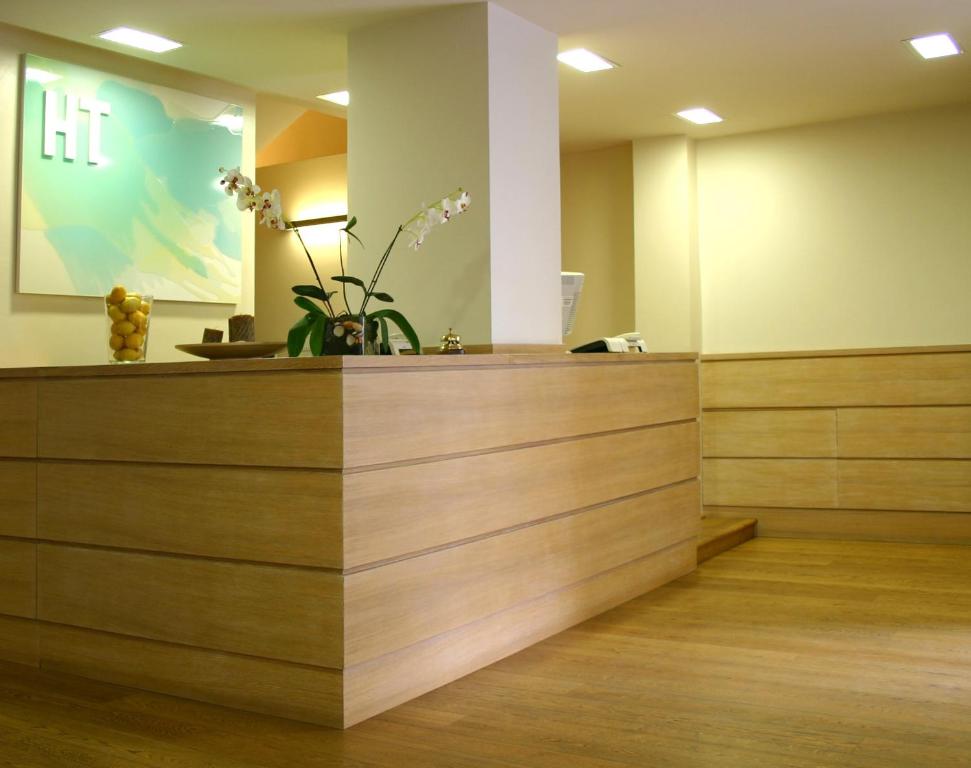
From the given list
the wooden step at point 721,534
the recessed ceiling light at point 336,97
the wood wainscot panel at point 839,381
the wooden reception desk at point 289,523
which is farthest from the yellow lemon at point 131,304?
the wood wainscot panel at point 839,381

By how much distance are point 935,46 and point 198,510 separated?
3842 millimetres

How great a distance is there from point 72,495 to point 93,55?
7.33 feet

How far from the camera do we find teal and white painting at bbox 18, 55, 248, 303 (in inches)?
170

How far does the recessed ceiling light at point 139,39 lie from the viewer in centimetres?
436

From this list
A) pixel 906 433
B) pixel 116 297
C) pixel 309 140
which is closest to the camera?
pixel 116 297

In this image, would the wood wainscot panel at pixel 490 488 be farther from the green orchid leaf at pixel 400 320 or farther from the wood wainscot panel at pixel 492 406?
the green orchid leaf at pixel 400 320

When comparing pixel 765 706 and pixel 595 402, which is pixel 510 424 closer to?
pixel 595 402

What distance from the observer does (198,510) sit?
290 cm

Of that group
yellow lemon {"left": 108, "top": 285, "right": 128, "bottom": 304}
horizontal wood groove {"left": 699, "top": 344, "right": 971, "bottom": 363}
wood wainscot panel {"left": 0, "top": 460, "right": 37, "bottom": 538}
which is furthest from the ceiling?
wood wainscot panel {"left": 0, "top": 460, "right": 37, "bottom": 538}

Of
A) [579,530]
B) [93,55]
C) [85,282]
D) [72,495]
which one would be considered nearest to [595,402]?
[579,530]

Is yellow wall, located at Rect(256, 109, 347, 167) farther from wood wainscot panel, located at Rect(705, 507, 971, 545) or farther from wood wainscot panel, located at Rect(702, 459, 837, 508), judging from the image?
wood wainscot panel, located at Rect(705, 507, 971, 545)

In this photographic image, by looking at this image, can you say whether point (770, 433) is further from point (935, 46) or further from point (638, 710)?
point (638, 710)

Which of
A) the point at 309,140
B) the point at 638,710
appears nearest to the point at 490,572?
the point at 638,710

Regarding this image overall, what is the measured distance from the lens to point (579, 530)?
→ 12.5ft
